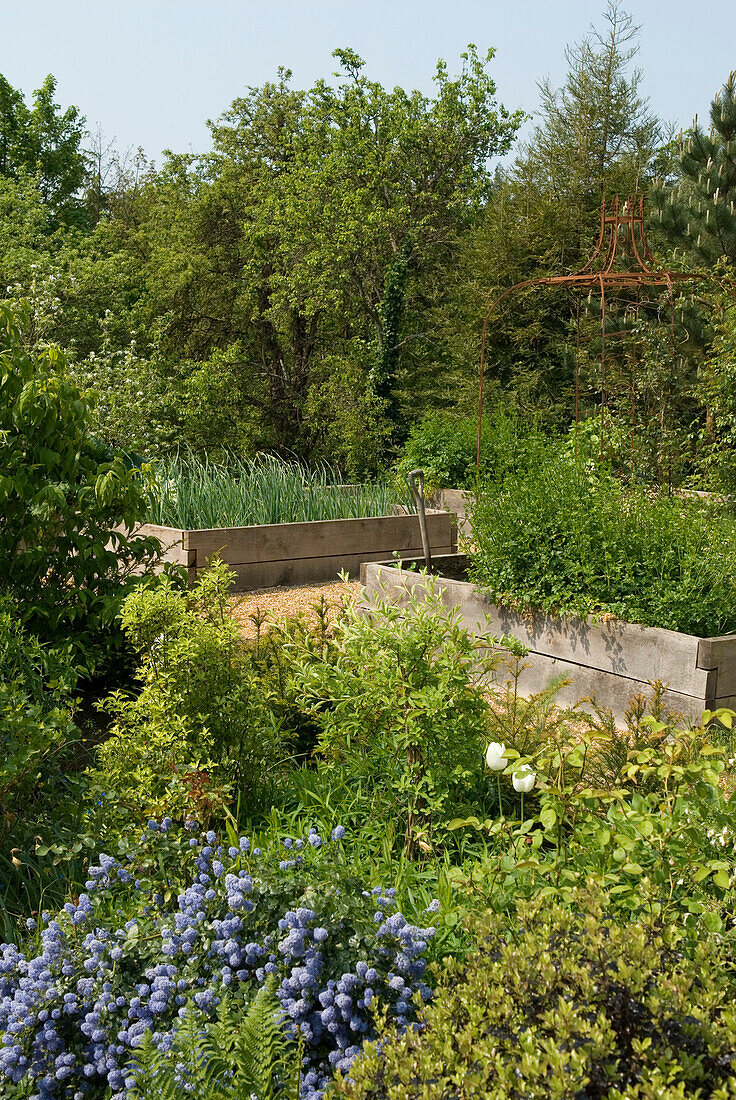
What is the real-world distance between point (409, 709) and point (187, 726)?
83 centimetres

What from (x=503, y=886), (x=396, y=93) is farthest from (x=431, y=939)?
(x=396, y=93)

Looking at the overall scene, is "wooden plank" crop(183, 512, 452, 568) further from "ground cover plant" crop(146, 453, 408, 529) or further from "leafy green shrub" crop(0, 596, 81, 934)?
"leafy green shrub" crop(0, 596, 81, 934)

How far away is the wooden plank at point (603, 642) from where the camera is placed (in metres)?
4.71

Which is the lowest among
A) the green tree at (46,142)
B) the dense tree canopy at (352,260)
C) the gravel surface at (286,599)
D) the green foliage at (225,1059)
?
the gravel surface at (286,599)

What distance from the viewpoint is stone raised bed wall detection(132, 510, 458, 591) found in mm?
8188

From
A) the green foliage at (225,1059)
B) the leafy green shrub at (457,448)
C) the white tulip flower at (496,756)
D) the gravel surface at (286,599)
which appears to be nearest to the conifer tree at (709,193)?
the leafy green shrub at (457,448)

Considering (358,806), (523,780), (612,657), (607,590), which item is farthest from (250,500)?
(523,780)

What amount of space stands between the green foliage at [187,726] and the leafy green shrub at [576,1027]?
Answer: 133 cm

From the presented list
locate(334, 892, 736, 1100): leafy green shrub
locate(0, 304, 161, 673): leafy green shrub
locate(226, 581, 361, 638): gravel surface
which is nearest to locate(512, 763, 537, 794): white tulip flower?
locate(334, 892, 736, 1100): leafy green shrub

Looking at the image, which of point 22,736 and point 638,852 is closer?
point 638,852

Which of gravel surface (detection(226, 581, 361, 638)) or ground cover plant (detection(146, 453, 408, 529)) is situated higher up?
ground cover plant (detection(146, 453, 408, 529))

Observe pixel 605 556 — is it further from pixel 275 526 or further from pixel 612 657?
pixel 275 526

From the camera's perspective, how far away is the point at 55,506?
4551 mm

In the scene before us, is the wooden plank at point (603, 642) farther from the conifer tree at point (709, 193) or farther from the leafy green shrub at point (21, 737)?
the conifer tree at point (709, 193)
